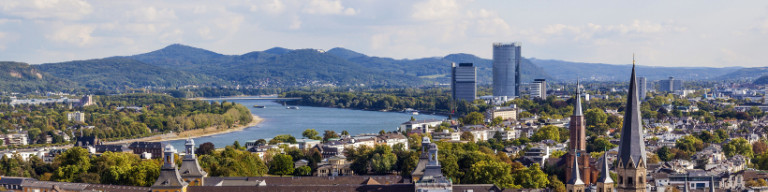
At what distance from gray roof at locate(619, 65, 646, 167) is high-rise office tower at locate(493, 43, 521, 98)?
144674 millimetres

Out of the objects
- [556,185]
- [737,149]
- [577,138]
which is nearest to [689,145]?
[737,149]

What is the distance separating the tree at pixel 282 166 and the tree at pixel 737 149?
25.4 meters

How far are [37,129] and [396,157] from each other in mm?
42857

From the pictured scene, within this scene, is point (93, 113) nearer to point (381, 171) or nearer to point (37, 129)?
point (37, 129)

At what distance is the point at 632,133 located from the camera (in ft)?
74.5

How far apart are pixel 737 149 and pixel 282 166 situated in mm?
27192

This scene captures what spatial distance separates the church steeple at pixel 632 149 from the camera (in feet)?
74.2

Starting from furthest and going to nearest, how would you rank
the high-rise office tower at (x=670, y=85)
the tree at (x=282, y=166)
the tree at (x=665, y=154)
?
the high-rise office tower at (x=670, y=85) → the tree at (x=665, y=154) → the tree at (x=282, y=166)

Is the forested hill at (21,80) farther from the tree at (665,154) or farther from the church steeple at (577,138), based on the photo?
the church steeple at (577,138)

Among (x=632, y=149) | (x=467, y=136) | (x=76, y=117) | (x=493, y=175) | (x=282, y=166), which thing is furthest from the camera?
(x=76, y=117)

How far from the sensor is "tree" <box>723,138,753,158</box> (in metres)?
53.3

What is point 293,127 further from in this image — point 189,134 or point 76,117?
point 76,117

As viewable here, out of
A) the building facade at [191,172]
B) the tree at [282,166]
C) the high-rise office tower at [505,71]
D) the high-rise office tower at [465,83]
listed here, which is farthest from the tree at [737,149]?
the high-rise office tower at [505,71]

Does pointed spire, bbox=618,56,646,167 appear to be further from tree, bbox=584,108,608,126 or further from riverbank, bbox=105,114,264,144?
riverbank, bbox=105,114,264,144
